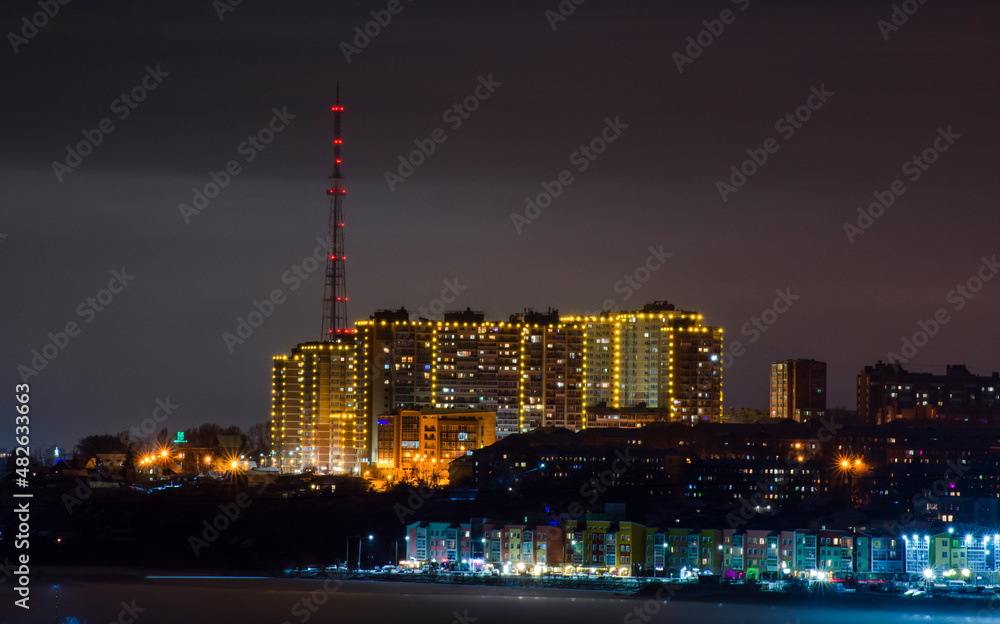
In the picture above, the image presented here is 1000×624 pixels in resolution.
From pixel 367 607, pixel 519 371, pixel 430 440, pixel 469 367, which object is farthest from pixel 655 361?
pixel 367 607

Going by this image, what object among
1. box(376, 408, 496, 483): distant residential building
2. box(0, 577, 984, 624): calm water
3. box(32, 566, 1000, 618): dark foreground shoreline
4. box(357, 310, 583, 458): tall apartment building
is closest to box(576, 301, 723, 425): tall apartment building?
box(357, 310, 583, 458): tall apartment building

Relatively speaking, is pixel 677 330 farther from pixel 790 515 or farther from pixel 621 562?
pixel 621 562

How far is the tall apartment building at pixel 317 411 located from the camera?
52.1 metres

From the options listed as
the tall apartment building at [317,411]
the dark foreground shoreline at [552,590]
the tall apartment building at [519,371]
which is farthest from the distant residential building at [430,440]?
the dark foreground shoreline at [552,590]

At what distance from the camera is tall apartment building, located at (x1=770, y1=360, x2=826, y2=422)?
61375 millimetres

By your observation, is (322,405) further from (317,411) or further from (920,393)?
(920,393)

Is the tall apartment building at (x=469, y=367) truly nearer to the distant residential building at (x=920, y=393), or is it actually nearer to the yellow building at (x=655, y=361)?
the yellow building at (x=655, y=361)

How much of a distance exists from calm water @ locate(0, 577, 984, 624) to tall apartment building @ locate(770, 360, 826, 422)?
1370 inches

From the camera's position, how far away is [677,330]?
52.1m

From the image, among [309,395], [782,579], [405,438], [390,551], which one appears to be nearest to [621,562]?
[782,579]

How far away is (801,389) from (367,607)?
3995 centimetres

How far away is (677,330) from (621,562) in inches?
872

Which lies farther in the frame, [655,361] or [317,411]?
[317,411]

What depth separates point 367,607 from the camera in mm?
24969
